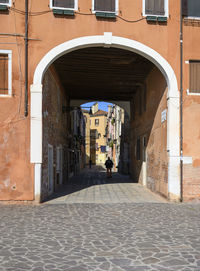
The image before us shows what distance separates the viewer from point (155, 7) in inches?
445

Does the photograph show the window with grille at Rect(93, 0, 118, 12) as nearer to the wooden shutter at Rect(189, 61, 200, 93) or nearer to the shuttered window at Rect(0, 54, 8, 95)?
the wooden shutter at Rect(189, 61, 200, 93)

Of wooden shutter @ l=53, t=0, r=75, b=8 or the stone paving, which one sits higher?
wooden shutter @ l=53, t=0, r=75, b=8

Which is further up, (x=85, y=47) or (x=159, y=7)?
(x=159, y=7)

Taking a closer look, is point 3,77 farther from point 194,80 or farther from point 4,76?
point 194,80

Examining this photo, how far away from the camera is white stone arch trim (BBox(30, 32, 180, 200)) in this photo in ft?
33.9

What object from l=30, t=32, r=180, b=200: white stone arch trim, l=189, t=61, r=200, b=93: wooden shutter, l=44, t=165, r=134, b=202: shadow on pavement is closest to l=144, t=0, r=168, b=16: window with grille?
l=30, t=32, r=180, b=200: white stone arch trim

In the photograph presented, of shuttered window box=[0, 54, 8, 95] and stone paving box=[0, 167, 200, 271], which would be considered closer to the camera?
stone paving box=[0, 167, 200, 271]

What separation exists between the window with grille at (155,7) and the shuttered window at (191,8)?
27.3 inches

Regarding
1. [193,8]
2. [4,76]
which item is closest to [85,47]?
[4,76]

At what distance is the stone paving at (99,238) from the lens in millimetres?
4621

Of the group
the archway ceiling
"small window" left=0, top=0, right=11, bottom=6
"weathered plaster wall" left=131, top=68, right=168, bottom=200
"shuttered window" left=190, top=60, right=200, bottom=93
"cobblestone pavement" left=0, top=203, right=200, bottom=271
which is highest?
"small window" left=0, top=0, right=11, bottom=6

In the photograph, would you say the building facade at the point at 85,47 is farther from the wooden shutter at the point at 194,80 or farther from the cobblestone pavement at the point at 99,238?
the cobblestone pavement at the point at 99,238

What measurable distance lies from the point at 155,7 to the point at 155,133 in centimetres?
505

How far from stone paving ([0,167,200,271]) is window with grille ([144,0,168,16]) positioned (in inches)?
270
